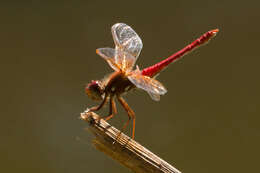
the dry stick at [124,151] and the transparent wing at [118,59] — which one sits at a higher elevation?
the transparent wing at [118,59]

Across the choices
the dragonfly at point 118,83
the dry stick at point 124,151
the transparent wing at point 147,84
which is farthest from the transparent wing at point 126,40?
the dry stick at point 124,151

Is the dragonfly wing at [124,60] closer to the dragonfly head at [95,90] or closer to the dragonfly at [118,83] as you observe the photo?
the dragonfly at [118,83]

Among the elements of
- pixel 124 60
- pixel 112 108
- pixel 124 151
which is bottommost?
pixel 124 151

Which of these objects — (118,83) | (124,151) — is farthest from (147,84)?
(124,151)

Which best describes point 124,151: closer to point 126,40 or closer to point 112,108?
point 112,108

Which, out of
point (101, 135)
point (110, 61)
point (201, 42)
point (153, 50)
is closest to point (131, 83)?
point (110, 61)

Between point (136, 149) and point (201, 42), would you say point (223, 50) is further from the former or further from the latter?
point (136, 149)
